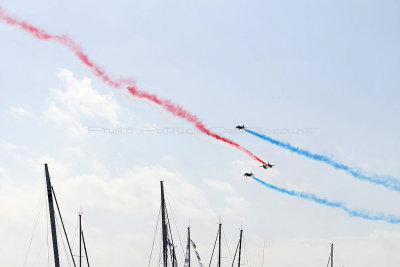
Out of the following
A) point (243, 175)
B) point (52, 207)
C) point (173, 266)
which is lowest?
point (173, 266)

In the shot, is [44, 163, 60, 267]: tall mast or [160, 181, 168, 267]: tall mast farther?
[160, 181, 168, 267]: tall mast

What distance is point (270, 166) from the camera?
112 metres

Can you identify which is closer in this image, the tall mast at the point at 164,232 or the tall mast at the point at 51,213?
the tall mast at the point at 51,213

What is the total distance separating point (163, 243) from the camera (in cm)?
7181

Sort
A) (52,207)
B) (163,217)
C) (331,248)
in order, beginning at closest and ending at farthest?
(52,207) → (163,217) → (331,248)

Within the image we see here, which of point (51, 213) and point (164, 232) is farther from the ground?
point (51, 213)

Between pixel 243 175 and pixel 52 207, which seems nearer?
pixel 52 207

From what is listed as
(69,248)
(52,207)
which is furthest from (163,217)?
(52,207)

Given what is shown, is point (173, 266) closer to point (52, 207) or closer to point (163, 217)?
point (163, 217)

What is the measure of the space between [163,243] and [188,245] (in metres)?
41.0

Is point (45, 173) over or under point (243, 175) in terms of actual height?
under

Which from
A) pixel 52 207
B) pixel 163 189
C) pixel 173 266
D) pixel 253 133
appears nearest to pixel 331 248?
pixel 253 133

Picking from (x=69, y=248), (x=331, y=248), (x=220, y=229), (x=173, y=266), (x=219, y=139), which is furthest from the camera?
(x=331, y=248)

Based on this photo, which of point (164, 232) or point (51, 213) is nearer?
point (51, 213)
